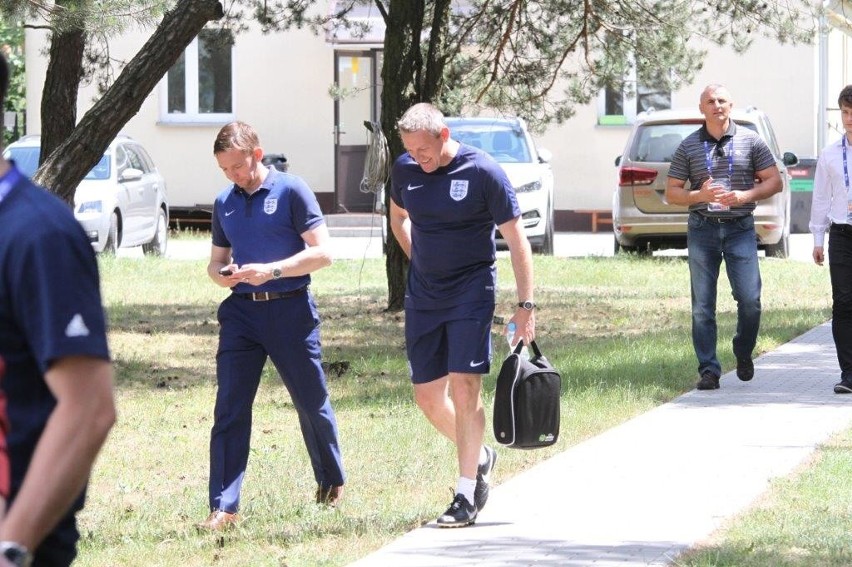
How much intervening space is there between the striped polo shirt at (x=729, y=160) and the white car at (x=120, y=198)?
405 inches

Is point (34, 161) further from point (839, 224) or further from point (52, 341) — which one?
point (52, 341)

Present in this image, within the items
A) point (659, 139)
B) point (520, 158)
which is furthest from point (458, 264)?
point (520, 158)

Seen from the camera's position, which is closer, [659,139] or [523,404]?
[523,404]

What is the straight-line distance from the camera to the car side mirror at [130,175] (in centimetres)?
A: 2052

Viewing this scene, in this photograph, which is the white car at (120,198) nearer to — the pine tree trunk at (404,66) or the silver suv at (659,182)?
the pine tree trunk at (404,66)

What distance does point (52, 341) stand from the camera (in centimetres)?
274

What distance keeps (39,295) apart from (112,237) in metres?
17.8

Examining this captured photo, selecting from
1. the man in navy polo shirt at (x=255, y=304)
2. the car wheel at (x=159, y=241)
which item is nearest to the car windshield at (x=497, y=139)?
the car wheel at (x=159, y=241)

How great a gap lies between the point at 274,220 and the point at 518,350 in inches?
46.3

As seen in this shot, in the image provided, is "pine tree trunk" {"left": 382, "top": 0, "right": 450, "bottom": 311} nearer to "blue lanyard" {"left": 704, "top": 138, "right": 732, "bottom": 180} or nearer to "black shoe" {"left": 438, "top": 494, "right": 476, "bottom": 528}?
"blue lanyard" {"left": 704, "top": 138, "right": 732, "bottom": 180}

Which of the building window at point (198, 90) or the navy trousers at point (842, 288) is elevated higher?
the building window at point (198, 90)

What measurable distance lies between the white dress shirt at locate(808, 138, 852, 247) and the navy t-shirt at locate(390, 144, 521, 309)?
395 centimetres

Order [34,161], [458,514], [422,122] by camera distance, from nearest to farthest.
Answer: [422,122] < [458,514] < [34,161]

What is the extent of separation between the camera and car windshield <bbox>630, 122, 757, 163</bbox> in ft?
63.0
